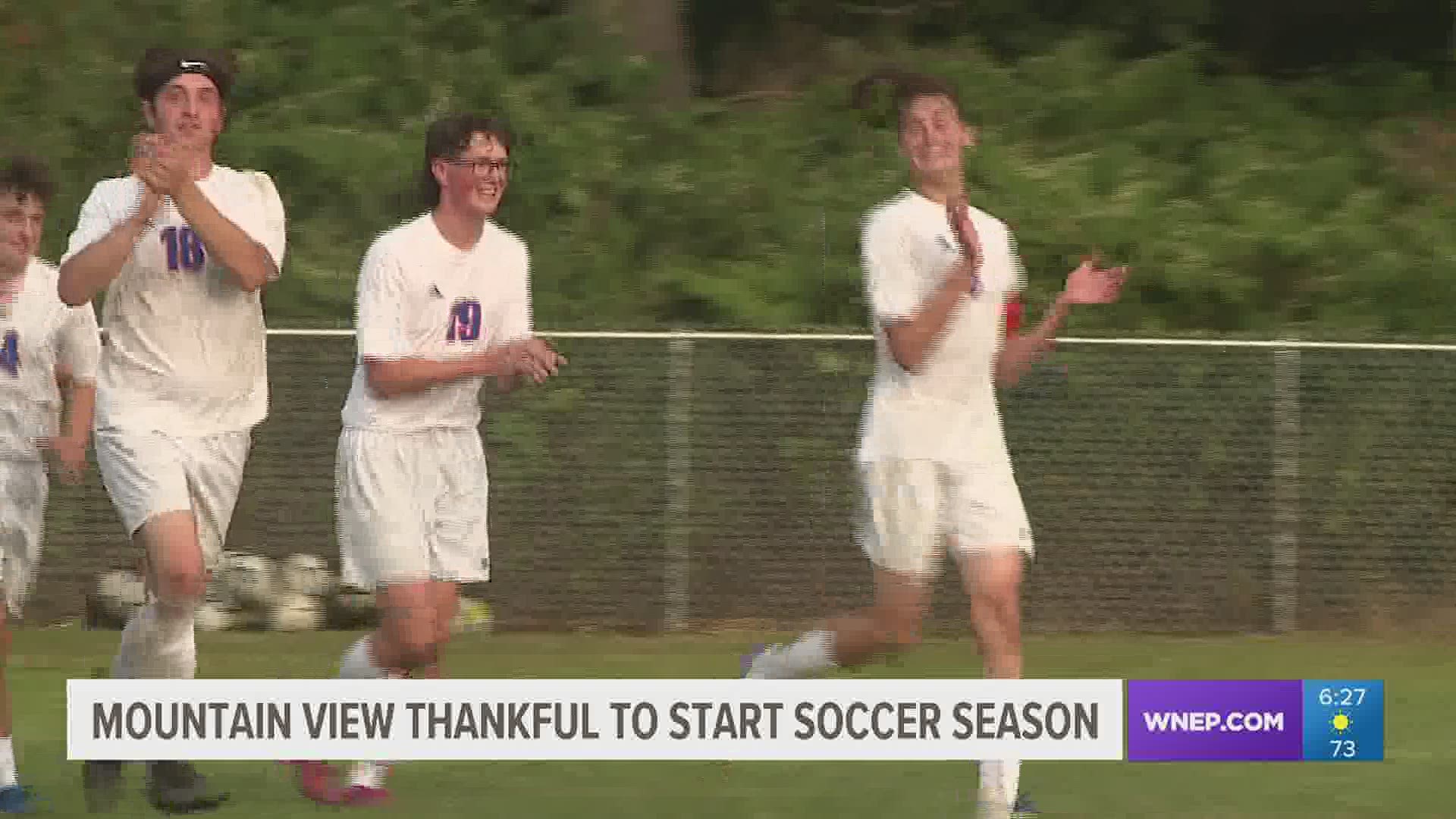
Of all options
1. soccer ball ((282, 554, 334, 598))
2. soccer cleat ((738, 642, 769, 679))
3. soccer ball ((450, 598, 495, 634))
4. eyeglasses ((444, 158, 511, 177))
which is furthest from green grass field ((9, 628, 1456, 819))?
soccer ball ((450, 598, 495, 634))

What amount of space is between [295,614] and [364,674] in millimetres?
5021

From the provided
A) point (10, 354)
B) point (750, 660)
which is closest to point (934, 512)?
point (750, 660)

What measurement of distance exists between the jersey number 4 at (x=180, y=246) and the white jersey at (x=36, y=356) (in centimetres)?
42

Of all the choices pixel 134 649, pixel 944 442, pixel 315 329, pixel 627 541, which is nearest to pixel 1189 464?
pixel 627 541

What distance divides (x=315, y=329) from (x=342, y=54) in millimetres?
3917

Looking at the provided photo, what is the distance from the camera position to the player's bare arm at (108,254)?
693cm

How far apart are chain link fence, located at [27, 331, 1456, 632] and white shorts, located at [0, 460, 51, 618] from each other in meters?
5.00

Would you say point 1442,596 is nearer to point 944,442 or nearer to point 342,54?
point 944,442

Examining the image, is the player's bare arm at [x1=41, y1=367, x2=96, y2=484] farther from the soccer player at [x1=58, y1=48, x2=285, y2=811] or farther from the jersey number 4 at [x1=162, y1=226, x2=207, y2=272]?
the jersey number 4 at [x1=162, y1=226, x2=207, y2=272]

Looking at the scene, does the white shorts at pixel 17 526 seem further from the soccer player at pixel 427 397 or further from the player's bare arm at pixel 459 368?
the player's bare arm at pixel 459 368

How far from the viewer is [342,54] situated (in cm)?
1620

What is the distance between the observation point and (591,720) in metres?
7.61

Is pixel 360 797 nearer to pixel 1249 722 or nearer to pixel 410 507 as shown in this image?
pixel 410 507

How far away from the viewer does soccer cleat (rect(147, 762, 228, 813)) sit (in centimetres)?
744
